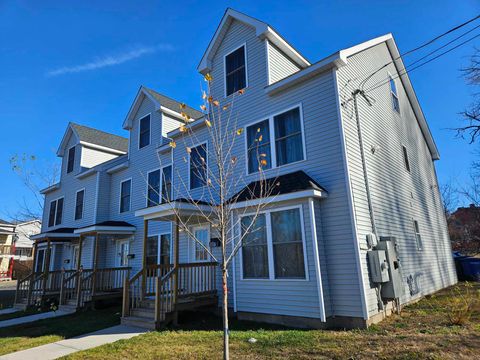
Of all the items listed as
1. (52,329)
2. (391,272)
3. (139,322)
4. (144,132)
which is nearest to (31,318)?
(52,329)

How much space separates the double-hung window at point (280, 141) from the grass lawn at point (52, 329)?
659 centimetres

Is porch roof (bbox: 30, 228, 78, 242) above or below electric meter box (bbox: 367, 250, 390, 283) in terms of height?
above

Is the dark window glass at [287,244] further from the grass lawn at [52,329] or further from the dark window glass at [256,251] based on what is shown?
the grass lawn at [52,329]

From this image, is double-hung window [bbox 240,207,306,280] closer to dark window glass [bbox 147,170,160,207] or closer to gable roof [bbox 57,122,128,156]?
dark window glass [bbox 147,170,160,207]

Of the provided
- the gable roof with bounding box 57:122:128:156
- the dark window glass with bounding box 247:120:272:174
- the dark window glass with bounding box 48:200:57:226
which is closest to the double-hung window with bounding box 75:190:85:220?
the gable roof with bounding box 57:122:128:156

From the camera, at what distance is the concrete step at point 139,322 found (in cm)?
812

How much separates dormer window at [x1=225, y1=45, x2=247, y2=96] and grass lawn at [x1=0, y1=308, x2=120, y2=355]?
334 inches

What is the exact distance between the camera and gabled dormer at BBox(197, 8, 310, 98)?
9.88 m

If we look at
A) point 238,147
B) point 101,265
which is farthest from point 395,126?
point 101,265

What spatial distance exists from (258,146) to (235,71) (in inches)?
125

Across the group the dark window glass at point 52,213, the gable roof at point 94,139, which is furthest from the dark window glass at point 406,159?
the dark window glass at point 52,213

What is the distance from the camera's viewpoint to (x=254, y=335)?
6512 mm

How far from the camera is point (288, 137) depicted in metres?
8.84

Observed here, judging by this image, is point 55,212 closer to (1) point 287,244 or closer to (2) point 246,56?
(2) point 246,56
